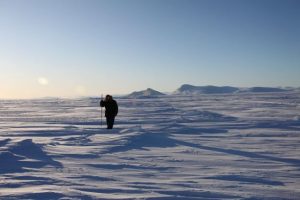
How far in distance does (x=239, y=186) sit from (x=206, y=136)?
7732mm

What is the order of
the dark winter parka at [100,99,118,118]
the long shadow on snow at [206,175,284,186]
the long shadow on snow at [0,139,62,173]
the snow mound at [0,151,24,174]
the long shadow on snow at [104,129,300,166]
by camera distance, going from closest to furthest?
the long shadow on snow at [206,175,284,186], the snow mound at [0,151,24,174], the long shadow on snow at [0,139,62,173], the long shadow on snow at [104,129,300,166], the dark winter parka at [100,99,118,118]

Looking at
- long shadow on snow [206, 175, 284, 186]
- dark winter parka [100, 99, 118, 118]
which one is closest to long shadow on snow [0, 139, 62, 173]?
long shadow on snow [206, 175, 284, 186]

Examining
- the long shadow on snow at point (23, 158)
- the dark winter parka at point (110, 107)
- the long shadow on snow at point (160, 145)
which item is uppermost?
the dark winter parka at point (110, 107)

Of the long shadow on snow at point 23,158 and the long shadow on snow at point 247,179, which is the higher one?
the long shadow on snow at point 23,158

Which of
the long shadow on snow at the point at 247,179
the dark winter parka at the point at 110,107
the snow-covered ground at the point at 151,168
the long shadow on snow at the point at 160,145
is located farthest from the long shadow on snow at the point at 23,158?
the dark winter parka at the point at 110,107

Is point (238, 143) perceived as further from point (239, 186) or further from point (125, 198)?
point (125, 198)

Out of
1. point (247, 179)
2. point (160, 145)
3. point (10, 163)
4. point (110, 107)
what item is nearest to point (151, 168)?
point (247, 179)

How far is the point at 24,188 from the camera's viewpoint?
608 cm

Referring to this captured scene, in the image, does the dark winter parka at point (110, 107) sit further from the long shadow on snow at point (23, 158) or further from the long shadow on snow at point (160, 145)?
the long shadow on snow at point (23, 158)

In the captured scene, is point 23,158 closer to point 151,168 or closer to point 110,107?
point 151,168

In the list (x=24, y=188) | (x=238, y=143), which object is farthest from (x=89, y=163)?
(x=238, y=143)

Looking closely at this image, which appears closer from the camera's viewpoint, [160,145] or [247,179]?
[247,179]

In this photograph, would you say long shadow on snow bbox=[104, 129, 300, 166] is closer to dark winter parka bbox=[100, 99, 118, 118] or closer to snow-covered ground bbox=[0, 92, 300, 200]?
snow-covered ground bbox=[0, 92, 300, 200]

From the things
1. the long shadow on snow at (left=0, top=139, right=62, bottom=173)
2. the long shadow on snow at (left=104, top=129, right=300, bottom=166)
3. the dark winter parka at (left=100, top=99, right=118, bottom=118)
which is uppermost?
the dark winter parka at (left=100, top=99, right=118, bottom=118)
